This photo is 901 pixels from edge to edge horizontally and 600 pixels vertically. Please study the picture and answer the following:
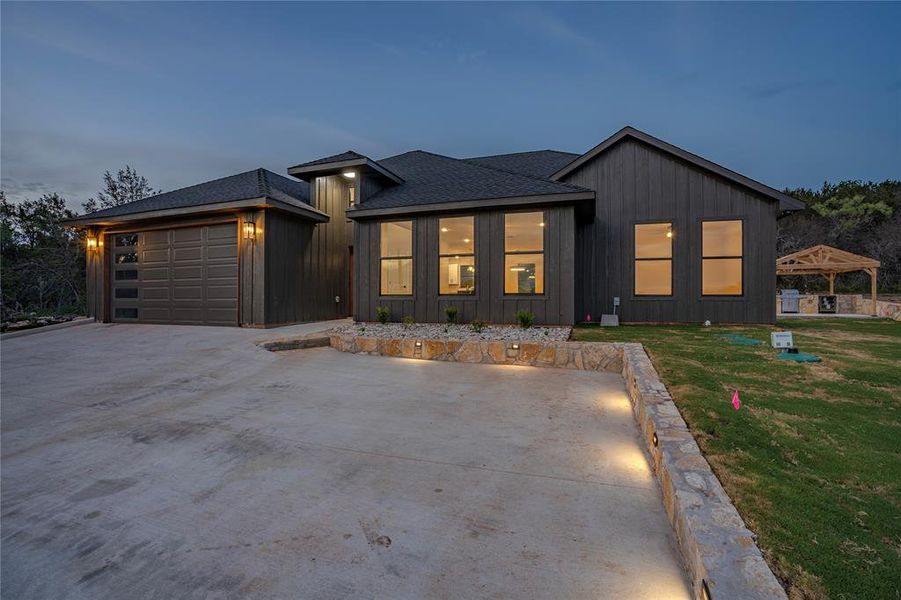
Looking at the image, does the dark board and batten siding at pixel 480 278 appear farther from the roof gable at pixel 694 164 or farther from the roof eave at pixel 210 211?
the roof gable at pixel 694 164

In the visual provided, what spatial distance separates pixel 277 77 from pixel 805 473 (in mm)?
22066

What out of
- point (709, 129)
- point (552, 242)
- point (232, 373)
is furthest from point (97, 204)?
point (709, 129)

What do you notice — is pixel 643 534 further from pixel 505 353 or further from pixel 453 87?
pixel 453 87

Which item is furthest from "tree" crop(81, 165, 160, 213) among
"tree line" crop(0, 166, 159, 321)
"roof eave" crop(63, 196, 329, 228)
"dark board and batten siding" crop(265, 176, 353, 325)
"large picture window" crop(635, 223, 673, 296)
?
"large picture window" crop(635, 223, 673, 296)

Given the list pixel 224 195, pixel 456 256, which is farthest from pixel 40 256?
pixel 456 256

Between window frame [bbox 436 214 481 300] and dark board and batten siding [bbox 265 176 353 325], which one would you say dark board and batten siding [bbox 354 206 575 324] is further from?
dark board and batten siding [bbox 265 176 353 325]

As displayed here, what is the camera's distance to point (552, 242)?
8125 millimetres

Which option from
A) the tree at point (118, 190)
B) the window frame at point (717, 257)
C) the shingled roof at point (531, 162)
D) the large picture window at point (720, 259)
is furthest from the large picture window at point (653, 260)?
the tree at point (118, 190)

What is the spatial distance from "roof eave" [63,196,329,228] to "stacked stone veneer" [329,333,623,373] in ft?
11.6

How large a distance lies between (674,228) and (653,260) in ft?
2.88

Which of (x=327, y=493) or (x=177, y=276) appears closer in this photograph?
(x=327, y=493)

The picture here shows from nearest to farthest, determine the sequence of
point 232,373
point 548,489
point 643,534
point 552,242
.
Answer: point 643,534 < point 548,489 < point 232,373 < point 552,242

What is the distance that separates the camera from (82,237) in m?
17.2

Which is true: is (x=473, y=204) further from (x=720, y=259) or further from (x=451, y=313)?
(x=720, y=259)
